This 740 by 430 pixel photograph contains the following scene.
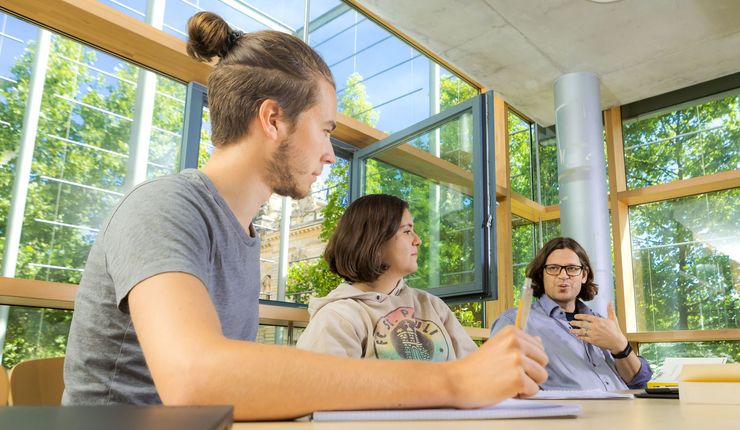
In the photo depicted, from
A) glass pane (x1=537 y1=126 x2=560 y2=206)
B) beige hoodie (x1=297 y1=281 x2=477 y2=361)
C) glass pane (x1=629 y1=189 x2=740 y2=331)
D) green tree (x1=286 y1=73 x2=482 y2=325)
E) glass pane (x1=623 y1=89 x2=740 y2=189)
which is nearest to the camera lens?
beige hoodie (x1=297 y1=281 x2=477 y2=361)

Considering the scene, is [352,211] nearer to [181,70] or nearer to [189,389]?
[189,389]

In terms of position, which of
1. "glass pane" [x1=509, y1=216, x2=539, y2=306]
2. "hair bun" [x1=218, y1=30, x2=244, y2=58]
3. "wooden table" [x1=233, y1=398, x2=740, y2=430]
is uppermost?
"glass pane" [x1=509, y1=216, x2=539, y2=306]

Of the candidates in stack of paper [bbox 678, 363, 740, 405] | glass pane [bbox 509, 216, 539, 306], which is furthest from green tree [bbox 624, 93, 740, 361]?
stack of paper [bbox 678, 363, 740, 405]

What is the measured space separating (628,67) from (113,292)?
4594mm

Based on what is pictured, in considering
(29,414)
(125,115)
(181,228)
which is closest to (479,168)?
(125,115)

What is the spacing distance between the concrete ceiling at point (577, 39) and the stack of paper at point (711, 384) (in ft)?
10.6

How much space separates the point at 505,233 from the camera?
5.50 metres

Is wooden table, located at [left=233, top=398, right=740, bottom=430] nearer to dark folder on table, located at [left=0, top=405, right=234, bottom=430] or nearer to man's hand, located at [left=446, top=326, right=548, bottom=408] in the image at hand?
man's hand, located at [left=446, top=326, right=548, bottom=408]

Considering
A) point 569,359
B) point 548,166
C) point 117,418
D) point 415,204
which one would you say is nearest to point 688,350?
point 548,166

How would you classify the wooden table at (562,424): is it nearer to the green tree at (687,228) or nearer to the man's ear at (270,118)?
the man's ear at (270,118)

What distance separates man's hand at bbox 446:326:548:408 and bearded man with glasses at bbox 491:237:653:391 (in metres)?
1.60

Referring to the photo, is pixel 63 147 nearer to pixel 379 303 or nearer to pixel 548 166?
pixel 379 303

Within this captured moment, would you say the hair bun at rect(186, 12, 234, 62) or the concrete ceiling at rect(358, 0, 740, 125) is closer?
the hair bun at rect(186, 12, 234, 62)

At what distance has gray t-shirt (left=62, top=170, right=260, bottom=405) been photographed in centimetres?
70
